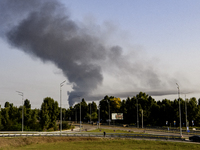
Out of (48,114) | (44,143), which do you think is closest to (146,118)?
(48,114)

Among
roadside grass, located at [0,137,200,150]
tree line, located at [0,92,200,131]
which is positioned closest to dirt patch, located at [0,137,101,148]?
roadside grass, located at [0,137,200,150]

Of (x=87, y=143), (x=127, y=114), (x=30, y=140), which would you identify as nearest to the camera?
(x=87, y=143)

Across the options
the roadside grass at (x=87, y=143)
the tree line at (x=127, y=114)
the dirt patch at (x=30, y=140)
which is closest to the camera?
the roadside grass at (x=87, y=143)

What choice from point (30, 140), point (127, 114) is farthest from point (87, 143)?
point (127, 114)

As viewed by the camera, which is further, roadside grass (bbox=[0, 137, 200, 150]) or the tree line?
the tree line

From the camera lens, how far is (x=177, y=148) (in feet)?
167

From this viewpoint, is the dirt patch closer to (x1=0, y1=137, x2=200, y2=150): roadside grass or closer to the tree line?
(x1=0, y1=137, x2=200, y2=150): roadside grass

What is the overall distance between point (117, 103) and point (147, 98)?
32.1 meters

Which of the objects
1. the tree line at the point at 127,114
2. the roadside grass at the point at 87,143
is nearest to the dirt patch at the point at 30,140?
the roadside grass at the point at 87,143

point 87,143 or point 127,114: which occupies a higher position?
point 127,114

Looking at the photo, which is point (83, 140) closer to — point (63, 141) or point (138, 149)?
point (63, 141)

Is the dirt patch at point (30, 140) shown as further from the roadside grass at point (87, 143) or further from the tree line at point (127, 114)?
the tree line at point (127, 114)

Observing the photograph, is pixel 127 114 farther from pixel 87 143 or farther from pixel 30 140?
pixel 30 140

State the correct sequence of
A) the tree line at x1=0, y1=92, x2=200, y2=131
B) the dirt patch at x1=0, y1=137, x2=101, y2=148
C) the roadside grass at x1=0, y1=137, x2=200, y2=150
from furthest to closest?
the tree line at x1=0, y1=92, x2=200, y2=131 < the dirt patch at x1=0, y1=137, x2=101, y2=148 < the roadside grass at x1=0, y1=137, x2=200, y2=150
